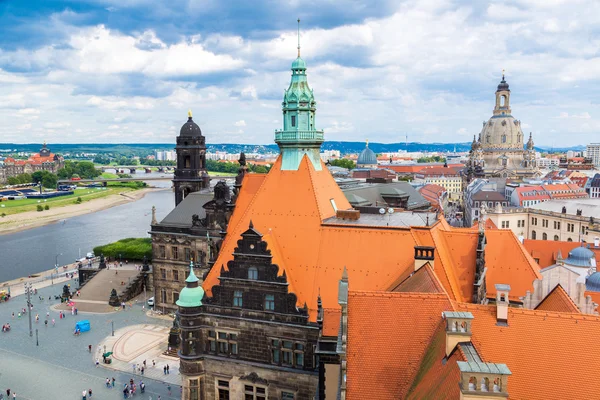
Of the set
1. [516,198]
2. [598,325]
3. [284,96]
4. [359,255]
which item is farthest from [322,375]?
[516,198]

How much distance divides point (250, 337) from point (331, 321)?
6.51 m

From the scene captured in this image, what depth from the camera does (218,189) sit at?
187ft

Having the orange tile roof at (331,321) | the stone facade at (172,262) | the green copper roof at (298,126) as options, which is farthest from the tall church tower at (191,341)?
the stone facade at (172,262)

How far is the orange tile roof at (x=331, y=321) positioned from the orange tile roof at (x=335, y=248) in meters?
1.02

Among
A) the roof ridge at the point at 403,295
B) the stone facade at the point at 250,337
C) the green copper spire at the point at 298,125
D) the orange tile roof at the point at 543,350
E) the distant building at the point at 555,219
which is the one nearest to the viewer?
the orange tile roof at the point at 543,350

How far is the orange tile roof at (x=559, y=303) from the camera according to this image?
24312mm

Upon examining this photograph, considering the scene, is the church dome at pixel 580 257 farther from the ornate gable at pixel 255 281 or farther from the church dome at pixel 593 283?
the ornate gable at pixel 255 281

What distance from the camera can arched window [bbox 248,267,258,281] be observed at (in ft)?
106

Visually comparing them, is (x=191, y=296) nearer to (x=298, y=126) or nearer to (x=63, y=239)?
(x=298, y=126)

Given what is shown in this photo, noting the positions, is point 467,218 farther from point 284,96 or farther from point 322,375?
point 322,375

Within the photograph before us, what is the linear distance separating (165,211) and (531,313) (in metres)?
173

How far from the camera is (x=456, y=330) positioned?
17922 mm

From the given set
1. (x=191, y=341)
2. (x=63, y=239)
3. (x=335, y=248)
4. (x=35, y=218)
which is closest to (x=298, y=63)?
(x=335, y=248)

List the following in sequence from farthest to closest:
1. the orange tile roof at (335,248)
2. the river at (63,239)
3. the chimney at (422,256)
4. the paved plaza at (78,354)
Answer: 1. the river at (63,239)
2. the paved plaza at (78,354)
3. the orange tile roof at (335,248)
4. the chimney at (422,256)
